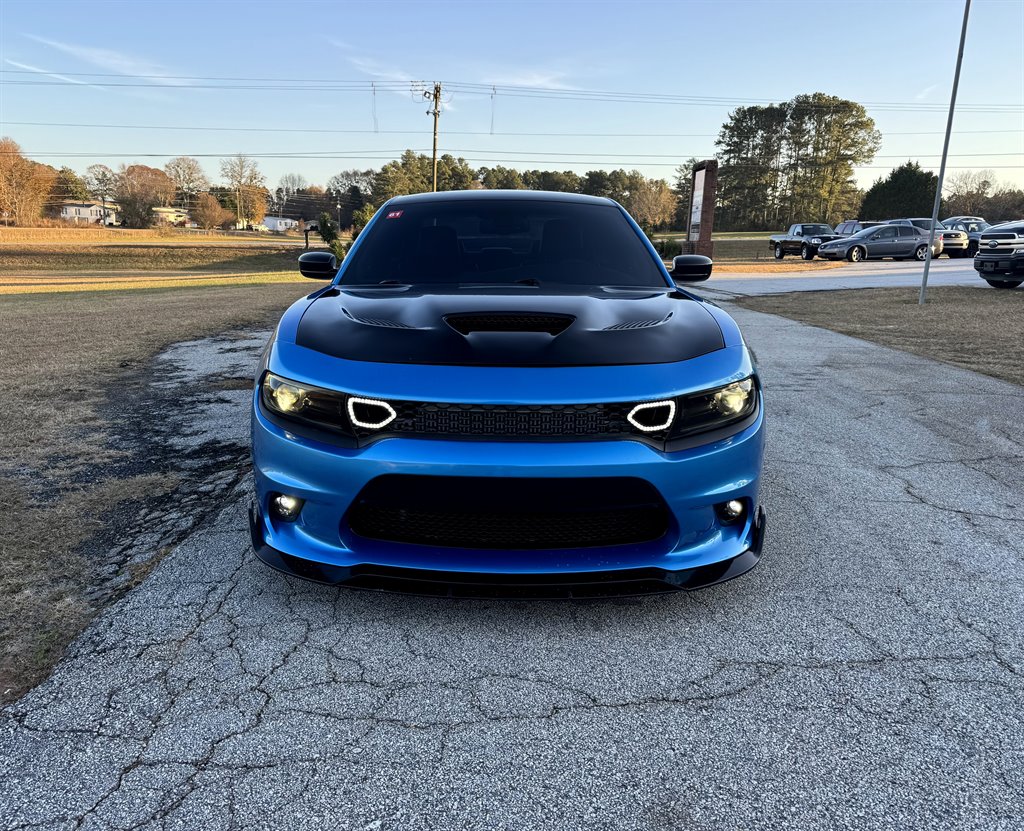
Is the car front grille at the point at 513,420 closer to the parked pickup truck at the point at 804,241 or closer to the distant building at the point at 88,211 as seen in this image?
the parked pickup truck at the point at 804,241

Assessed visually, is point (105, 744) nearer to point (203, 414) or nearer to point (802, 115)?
point (203, 414)

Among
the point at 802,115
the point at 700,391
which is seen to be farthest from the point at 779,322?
the point at 802,115

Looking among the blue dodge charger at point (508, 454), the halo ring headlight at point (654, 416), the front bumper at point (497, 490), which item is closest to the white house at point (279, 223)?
the blue dodge charger at point (508, 454)

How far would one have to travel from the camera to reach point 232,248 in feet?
199

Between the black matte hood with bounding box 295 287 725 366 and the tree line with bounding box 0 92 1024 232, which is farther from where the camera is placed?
the tree line with bounding box 0 92 1024 232

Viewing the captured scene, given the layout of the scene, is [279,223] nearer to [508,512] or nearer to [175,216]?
[175,216]

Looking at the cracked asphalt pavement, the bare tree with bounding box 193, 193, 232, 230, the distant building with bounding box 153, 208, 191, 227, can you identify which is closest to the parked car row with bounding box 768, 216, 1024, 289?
Result: the cracked asphalt pavement

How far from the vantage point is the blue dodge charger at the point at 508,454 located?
6.79 ft

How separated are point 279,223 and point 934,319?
15496 centimetres

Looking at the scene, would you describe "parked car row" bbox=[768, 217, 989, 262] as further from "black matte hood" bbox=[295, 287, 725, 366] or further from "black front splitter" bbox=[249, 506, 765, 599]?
"black front splitter" bbox=[249, 506, 765, 599]

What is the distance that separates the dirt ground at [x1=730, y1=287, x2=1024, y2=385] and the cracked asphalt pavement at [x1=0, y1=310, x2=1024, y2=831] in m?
5.73

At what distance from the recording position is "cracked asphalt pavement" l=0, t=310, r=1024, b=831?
1.59 meters

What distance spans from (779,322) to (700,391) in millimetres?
10365

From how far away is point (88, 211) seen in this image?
126250mm
